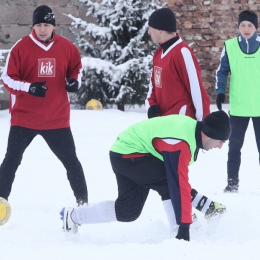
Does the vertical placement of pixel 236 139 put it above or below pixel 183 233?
below

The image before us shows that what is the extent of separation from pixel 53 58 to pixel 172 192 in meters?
1.62

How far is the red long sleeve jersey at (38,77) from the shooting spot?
4797mm

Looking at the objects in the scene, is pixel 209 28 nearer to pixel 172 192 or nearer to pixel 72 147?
pixel 72 147

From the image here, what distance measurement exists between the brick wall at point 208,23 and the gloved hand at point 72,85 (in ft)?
22.1

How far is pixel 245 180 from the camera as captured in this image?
6.41 meters

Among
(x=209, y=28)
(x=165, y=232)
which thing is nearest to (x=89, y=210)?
(x=165, y=232)

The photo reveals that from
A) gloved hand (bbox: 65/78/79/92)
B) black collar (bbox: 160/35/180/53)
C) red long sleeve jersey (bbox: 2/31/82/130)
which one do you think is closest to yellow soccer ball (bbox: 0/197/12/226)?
red long sleeve jersey (bbox: 2/31/82/130)

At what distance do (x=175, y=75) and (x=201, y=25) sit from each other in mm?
7013

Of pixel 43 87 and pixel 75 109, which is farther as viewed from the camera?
pixel 75 109

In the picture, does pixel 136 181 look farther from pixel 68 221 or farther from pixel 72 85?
pixel 72 85

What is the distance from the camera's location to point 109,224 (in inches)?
189

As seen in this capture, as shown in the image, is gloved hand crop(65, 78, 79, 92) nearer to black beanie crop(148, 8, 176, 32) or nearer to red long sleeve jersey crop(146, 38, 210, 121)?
red long sleeve jersey crop(146, 38, 210, 121)

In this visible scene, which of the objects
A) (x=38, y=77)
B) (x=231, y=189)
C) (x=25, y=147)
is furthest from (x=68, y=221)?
(x=231, y=189)

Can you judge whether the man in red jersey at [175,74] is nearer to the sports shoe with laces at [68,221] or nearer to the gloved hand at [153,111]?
the gloved hand at [153,111]
